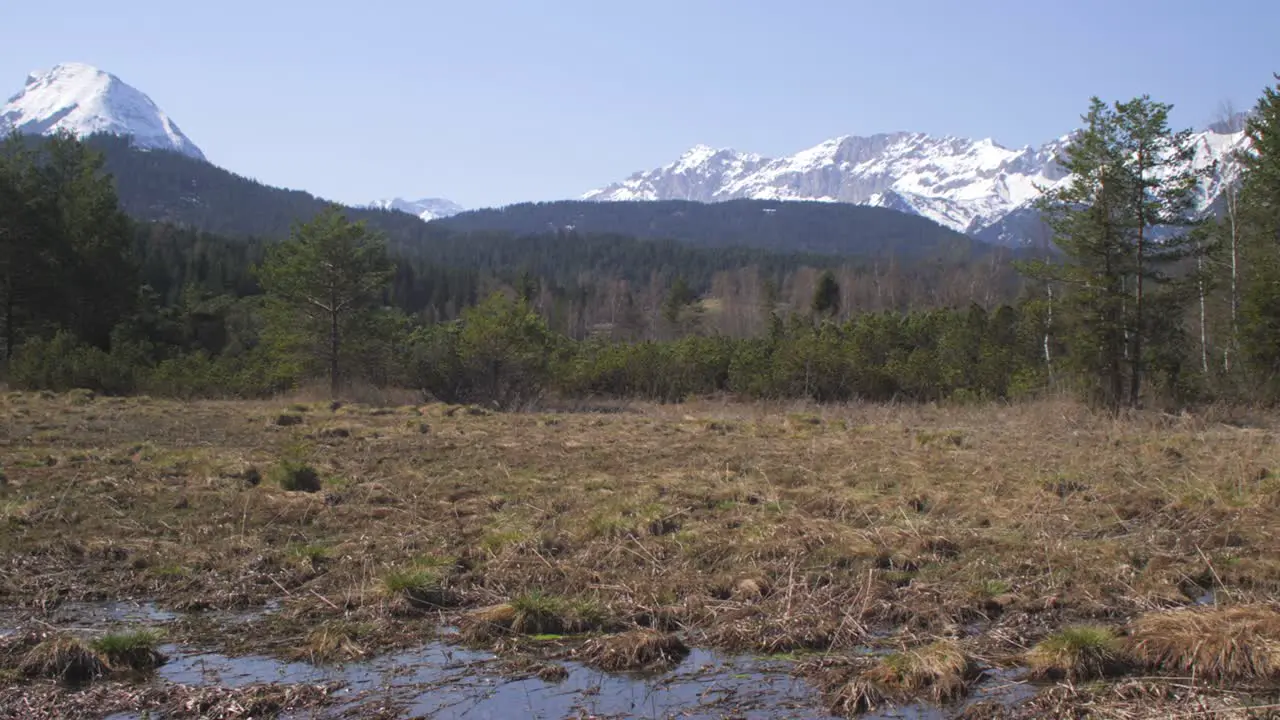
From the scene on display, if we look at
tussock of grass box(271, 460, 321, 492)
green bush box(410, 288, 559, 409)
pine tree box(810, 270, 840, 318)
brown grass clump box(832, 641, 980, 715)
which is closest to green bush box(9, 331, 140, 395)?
green bush box(410, 288, 559, 409)

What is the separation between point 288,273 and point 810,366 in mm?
17671

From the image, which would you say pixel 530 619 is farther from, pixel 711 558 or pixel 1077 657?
pixel 1077 657

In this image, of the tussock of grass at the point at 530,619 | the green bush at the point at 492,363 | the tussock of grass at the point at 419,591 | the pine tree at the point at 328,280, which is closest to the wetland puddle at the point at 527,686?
the tussock of grass at the point at 530,619

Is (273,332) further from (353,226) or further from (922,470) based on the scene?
(922,470)

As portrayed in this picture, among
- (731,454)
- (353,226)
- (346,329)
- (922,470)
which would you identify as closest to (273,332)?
(346,329)

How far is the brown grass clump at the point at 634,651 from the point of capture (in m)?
5.40

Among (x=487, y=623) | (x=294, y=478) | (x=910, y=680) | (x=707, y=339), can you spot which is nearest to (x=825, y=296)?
(x=707, y=339)

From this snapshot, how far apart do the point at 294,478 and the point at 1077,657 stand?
8.22 m

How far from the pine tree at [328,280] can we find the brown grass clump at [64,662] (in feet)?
79.2

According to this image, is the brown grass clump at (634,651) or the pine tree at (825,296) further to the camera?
the pine tree at (825,296)

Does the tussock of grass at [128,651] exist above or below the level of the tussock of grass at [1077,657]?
below

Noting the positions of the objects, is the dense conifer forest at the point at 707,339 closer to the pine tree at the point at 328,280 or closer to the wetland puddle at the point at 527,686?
the pine tree at the point at 328,280

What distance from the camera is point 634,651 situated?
5453mm

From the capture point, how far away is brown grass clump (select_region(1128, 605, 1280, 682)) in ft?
16.2
